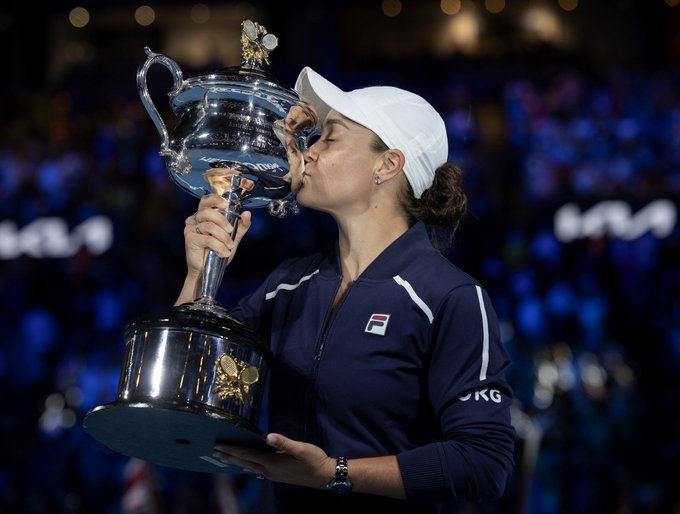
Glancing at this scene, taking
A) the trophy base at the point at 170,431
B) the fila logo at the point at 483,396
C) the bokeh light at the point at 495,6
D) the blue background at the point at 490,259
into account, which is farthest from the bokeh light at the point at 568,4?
the trophy base at the point at 170,431

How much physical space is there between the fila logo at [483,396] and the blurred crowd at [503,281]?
4170 millimetres

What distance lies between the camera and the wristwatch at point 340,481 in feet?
5.14

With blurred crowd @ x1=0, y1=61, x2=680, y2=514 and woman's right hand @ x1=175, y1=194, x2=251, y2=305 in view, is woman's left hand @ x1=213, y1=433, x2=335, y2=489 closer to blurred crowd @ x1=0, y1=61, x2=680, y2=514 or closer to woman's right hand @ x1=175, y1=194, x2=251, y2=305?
woman's right hand @ x1=175, y1=194, x2=251, y2=305

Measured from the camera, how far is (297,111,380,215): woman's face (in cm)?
183

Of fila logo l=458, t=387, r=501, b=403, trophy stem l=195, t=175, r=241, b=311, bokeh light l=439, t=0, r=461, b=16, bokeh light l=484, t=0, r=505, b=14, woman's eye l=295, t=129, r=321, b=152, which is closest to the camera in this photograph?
fila logo l=458, t=387, r=501, b=403

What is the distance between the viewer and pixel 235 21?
47.9ft

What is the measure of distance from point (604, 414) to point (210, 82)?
571 centimetres

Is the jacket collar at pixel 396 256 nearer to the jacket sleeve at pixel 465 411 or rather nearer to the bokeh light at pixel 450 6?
the jacket sleeve at pixel 465 411

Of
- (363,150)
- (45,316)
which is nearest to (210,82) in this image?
(363,150)

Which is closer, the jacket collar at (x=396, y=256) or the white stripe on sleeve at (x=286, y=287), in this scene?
the jacket collar at (x=396, y=256)

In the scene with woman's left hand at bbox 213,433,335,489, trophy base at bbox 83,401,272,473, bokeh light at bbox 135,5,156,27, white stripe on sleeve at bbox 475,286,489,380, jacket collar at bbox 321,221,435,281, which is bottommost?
woman's left hand at bbox 213,433,335,489

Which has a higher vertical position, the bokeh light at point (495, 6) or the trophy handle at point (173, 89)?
the bokeh light at point (495, 6)

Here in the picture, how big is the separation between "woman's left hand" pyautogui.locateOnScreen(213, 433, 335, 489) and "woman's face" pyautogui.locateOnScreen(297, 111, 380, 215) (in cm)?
47

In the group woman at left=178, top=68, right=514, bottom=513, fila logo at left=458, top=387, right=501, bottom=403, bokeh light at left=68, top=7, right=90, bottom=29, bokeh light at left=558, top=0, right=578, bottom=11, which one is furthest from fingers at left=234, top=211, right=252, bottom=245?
bokeh light at left=68, top=7, right=90, bottom=29
